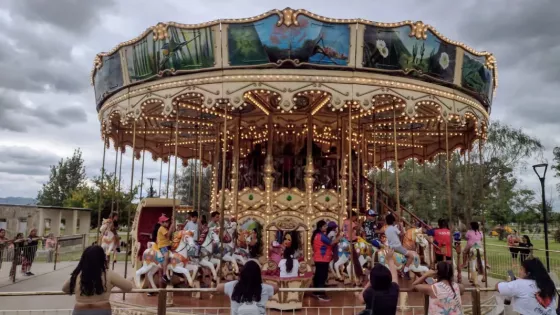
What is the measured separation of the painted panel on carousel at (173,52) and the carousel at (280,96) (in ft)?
0.07

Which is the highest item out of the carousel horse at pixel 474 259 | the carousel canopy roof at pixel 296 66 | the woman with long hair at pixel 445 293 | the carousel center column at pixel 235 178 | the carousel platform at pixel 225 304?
the carousel canopy roof at pixel 296 66

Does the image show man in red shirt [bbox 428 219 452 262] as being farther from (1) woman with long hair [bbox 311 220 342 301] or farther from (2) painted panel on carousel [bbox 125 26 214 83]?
(2) painted panel on carousel [bbox 125 26 214 83]

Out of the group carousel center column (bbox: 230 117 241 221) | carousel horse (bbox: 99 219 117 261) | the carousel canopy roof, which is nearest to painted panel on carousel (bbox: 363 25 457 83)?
the carousel canopy roof

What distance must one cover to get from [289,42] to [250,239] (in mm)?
4433

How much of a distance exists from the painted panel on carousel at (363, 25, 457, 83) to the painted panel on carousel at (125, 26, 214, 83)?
2948 millimetres

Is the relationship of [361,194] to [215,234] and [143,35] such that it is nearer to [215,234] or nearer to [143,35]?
[215,234]

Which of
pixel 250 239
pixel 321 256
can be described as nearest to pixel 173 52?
pixel 250 239

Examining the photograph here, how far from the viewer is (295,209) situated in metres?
10.4

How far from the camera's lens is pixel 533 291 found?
11.4 feet

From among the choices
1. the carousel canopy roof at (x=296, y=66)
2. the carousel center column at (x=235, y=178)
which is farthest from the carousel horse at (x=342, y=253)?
the carousel center column at (x=235, y=178)

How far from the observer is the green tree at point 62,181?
49.2 meters

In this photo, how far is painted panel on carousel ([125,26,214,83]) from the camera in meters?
7.83

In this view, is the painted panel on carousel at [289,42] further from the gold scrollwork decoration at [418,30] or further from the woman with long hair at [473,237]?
the woman with long hair at [473,237]

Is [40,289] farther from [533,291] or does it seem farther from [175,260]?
[533,291]
